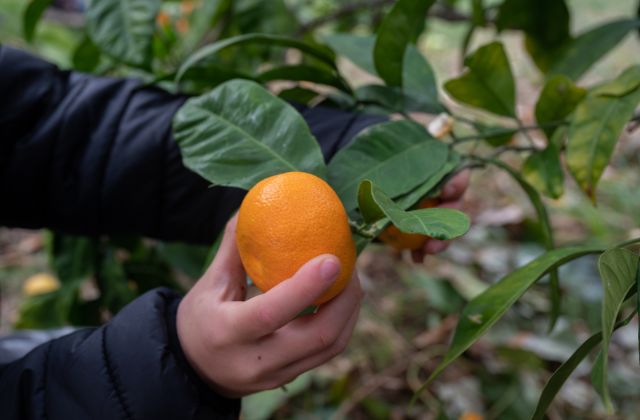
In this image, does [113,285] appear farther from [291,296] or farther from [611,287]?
[611,287]

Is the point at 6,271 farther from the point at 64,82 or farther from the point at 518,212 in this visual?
the point at 518,212

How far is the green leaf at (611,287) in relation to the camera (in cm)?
36

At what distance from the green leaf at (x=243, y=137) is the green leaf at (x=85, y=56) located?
0.54 meters

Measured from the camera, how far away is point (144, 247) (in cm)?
116

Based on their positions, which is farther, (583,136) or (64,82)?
(64,82)

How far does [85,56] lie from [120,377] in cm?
64

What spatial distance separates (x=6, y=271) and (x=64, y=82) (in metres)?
1.12

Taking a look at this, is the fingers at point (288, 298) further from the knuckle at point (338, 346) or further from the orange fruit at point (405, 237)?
the orange fruit at point (405, 237)

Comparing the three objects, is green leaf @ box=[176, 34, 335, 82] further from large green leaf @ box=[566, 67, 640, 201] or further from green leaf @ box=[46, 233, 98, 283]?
green leaf @ box=[46, 233, 98, 283]

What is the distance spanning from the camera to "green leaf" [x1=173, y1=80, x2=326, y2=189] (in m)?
0.48

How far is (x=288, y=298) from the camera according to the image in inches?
15.4

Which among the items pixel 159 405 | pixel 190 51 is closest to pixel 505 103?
pixel 159 405

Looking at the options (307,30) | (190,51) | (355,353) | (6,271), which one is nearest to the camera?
(190,51)

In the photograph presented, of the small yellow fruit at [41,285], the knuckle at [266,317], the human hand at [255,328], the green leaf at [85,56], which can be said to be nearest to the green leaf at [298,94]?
the human hand at [255,328]
